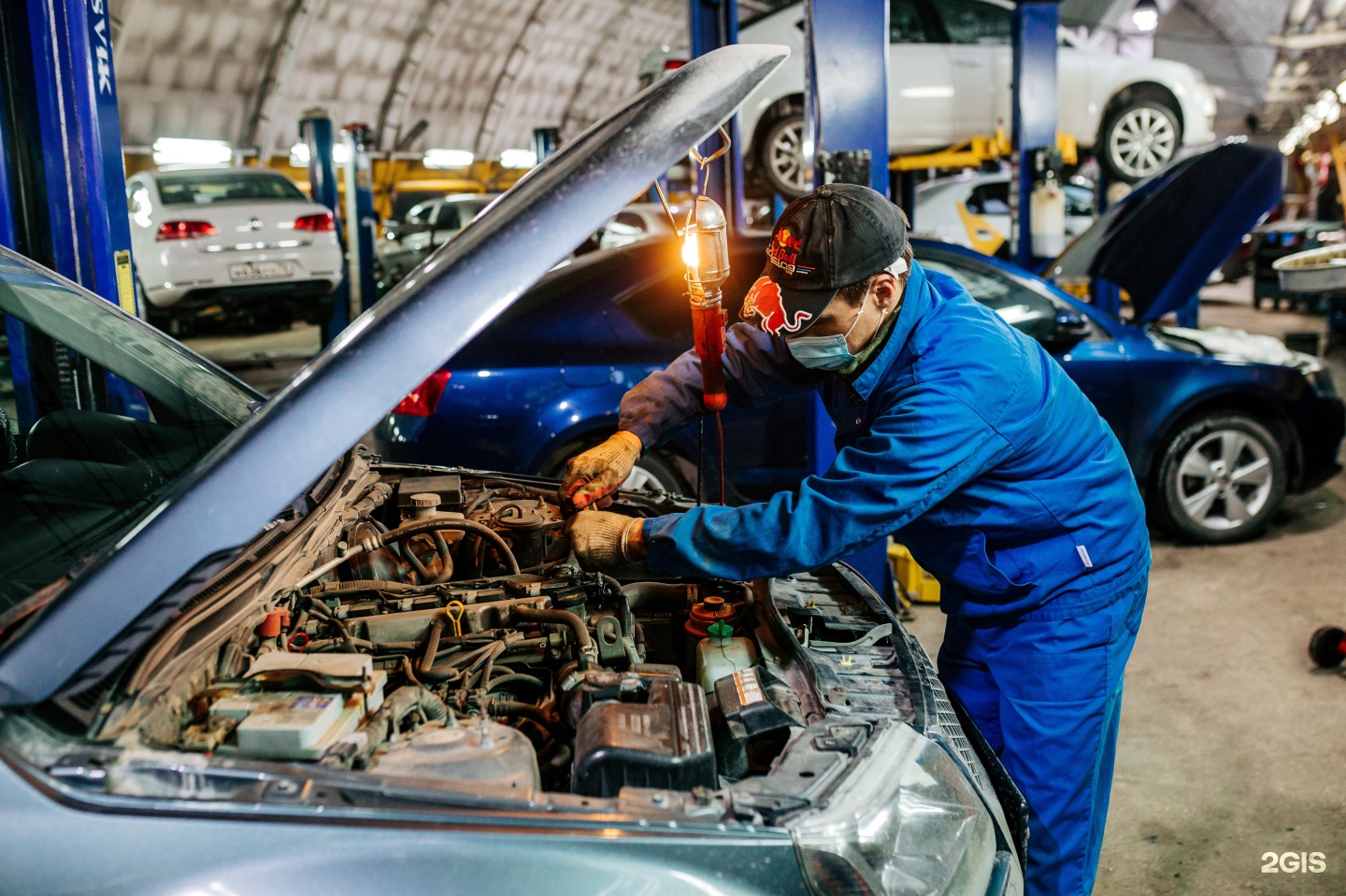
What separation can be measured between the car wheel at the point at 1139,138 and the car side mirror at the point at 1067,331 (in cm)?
490

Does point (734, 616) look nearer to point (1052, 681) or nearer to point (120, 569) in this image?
point (1052, 681)

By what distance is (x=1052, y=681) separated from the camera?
2068mm

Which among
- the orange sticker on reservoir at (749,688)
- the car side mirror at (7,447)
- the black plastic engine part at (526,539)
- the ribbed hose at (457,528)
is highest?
the car side mirror at (7,447)

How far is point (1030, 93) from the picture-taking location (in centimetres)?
744

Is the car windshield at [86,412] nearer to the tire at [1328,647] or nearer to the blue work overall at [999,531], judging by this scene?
the blue work overall at [999,531]

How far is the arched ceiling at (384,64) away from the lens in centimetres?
1666

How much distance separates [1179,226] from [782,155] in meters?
4.04

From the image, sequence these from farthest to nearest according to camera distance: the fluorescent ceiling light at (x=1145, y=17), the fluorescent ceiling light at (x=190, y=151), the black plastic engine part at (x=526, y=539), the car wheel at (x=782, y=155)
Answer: the fluorescent ceiling light at (x=1145, y=17)
the fluorescent ceiling light at (x=190, y=151)
the car wheel at (x=782, y=155)
the black plastic engine part at (x=526, y=539)

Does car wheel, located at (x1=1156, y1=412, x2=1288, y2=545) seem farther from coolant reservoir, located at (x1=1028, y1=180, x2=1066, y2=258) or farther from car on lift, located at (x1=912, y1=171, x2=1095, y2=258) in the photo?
car on lift, located at (x1=912, y1=171, x2=1095, y2=258)

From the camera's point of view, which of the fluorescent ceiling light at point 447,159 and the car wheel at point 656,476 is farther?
the fluorescent ceiling light at point 447,159

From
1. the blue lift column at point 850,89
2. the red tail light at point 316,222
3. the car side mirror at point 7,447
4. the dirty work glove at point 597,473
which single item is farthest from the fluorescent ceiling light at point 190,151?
the dirty work glove at point 597,473

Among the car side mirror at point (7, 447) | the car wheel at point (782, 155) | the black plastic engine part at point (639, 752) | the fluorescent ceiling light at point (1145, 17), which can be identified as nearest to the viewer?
the black plastic engine part at point (639, 752)

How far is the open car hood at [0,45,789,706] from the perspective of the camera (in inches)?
52.7

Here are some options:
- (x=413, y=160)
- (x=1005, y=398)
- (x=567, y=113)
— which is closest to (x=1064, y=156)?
(x=1005, y=398)
